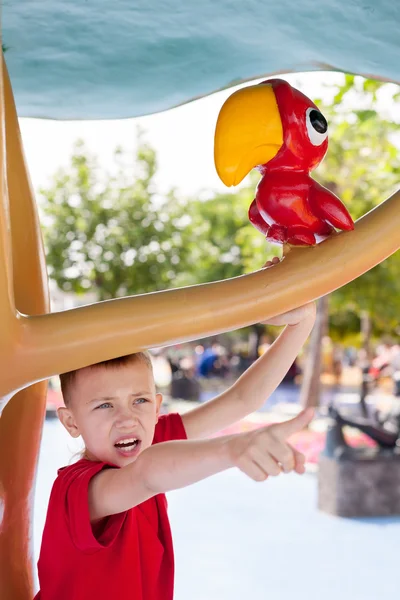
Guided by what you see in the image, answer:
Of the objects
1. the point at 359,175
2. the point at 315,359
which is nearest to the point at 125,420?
the point at 359,175

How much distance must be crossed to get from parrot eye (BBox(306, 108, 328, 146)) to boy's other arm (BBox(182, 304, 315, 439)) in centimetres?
27

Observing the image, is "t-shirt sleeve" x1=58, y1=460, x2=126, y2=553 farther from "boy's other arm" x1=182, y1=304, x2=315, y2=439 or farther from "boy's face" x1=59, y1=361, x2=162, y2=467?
"boy's other arm" x1=182, y1=304, x2=315, y2=439

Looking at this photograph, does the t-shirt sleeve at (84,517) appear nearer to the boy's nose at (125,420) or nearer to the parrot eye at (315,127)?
the boy's nose at (125,420)

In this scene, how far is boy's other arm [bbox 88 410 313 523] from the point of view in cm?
85

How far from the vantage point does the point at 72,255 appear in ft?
54.9

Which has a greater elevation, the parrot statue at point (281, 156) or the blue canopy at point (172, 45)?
the blue canopy at point (172, 45)

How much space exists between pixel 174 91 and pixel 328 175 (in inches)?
309

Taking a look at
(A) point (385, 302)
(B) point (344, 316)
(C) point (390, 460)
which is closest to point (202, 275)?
(B) point (344, 316)

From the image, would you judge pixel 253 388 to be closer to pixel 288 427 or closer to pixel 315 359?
pixel 288 427

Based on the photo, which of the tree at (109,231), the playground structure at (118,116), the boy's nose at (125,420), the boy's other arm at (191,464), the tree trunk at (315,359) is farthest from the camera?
the tree at (109,231)

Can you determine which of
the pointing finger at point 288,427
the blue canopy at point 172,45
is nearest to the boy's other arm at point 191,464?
the pointing finger at point 288,427

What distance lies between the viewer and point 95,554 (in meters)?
1.27

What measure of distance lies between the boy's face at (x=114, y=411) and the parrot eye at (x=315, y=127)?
1.45ft

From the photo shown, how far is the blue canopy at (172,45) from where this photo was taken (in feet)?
4.21
